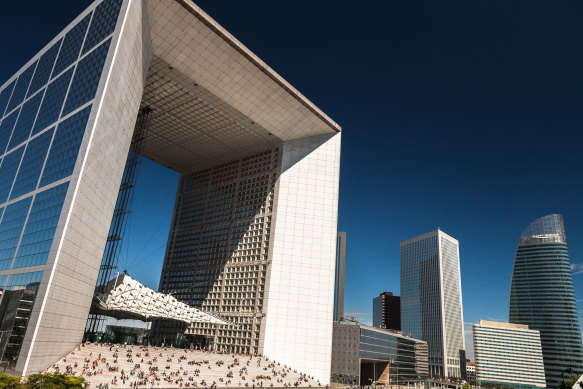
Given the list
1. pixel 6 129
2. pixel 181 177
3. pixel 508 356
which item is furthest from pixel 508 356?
pixel 6 129

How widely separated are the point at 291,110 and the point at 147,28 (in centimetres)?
2337

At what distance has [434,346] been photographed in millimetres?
183875

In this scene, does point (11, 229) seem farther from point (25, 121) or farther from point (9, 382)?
point (9, 382)

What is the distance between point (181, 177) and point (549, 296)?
18122cm

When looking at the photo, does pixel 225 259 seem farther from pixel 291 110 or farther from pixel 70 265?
pixel 70 265

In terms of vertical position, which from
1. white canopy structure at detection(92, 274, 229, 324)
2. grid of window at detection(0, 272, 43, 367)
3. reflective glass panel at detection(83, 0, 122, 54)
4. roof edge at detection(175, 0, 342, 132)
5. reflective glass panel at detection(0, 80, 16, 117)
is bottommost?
grid of window at detection(0, 272, 43, 367)

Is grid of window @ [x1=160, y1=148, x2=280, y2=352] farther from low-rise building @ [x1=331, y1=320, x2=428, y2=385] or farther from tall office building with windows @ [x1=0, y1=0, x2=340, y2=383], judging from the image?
low-rise building @ [x1=331, y1=320, x2=428, y2=385]

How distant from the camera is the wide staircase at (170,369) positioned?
35375mm

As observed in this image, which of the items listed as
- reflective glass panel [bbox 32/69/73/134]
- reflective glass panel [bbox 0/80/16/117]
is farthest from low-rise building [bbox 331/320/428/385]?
reflective glass panel [bbox 0/80/16/117]

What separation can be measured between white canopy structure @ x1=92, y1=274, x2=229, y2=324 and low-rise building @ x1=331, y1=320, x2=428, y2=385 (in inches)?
1562

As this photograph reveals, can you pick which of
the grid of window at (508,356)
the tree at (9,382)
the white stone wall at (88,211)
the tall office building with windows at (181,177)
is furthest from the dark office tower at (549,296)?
the tree at (9,382)

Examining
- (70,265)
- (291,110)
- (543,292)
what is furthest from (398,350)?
(543,292)

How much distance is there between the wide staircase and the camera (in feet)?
116

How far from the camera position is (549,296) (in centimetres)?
18538
